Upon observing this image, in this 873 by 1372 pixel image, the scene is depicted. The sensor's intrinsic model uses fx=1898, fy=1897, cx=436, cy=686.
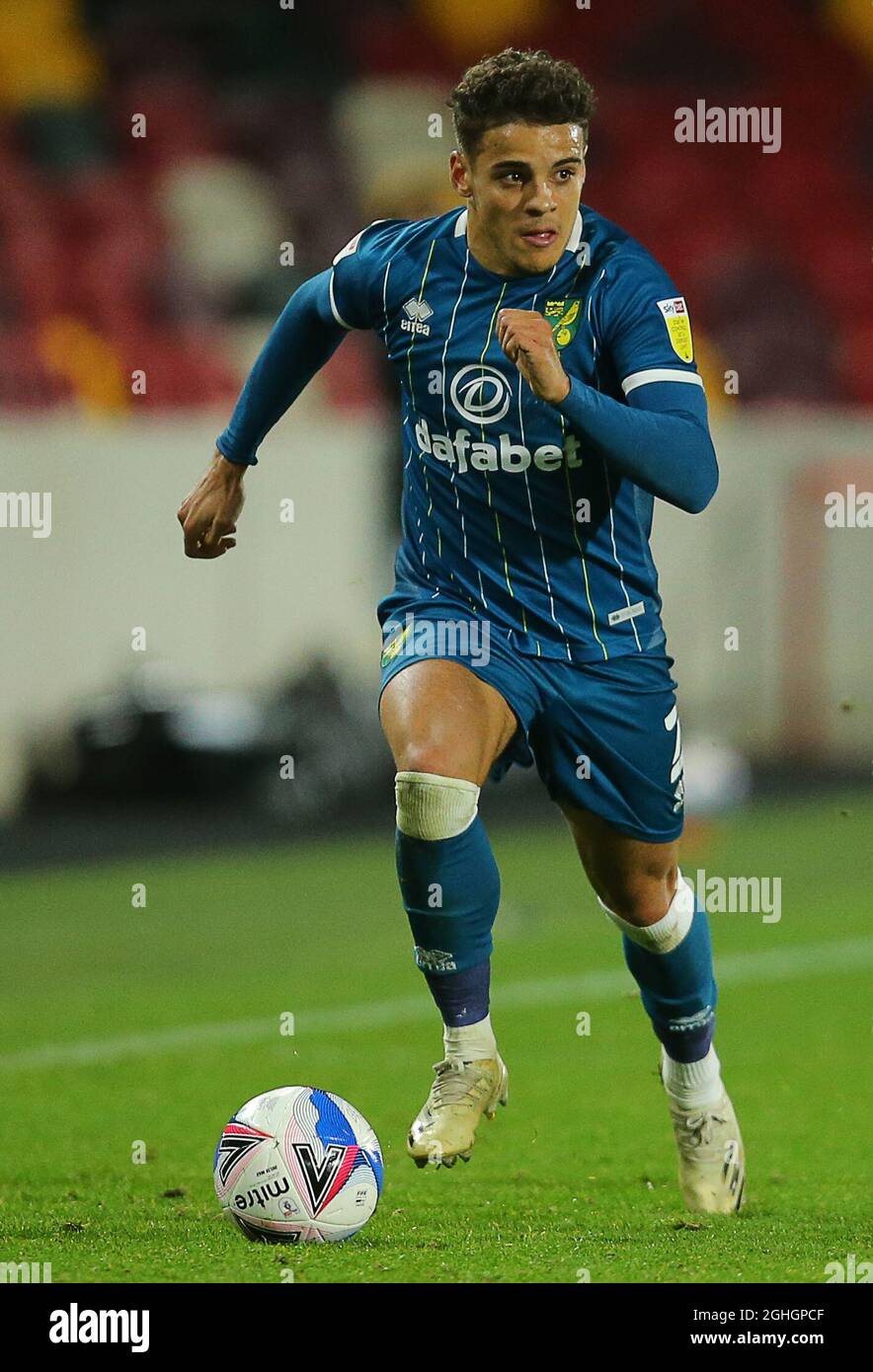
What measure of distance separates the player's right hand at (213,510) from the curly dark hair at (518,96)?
36.9 inches

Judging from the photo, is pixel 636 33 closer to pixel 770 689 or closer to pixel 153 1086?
pixel 770 689

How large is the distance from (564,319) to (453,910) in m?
1.21

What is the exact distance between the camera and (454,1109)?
3639 millimetres

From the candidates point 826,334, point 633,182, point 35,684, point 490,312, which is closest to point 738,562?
point 826,334

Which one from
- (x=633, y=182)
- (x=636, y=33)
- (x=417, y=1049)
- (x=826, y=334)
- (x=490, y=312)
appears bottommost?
(x=417, y=1049)

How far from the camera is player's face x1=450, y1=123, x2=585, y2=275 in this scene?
3.73 m

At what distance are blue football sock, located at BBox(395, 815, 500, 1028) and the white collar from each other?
122 centimetres

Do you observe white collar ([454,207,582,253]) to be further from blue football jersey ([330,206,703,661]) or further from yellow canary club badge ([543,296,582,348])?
yellow canary club badge ([543,296,582,348])

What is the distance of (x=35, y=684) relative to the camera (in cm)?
1315

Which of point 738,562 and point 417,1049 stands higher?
point 738,562

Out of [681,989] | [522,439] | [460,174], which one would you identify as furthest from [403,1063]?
[460,174]

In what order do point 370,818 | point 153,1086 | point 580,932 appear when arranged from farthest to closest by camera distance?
point 370,818, point 580,932, point 153,1086

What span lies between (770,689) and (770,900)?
242 inches

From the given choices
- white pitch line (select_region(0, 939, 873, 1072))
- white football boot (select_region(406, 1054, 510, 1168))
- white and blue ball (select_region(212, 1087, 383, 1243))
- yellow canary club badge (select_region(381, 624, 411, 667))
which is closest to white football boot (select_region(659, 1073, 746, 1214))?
white football boot (select_region(406, 1054, 510, 1168))
